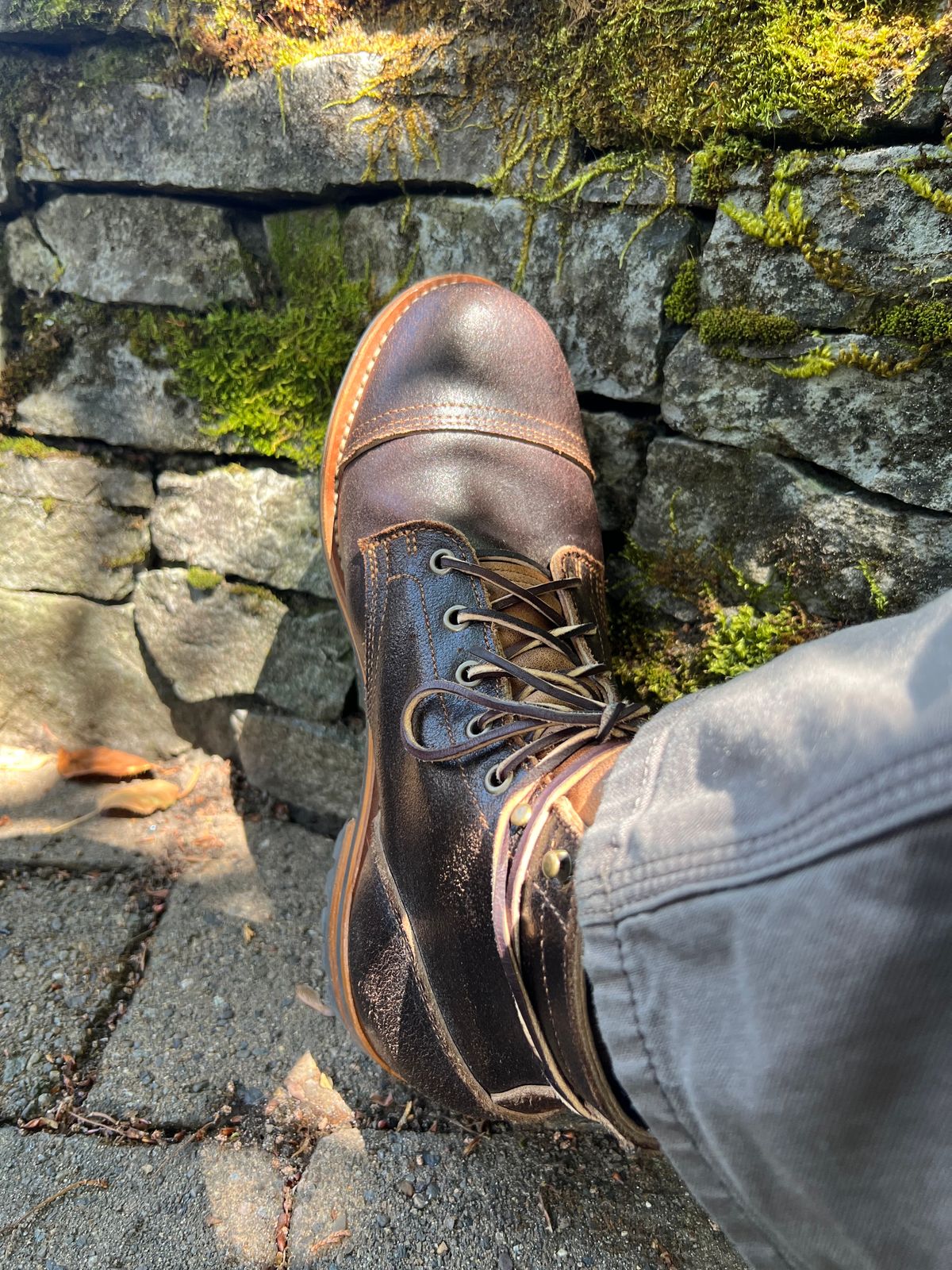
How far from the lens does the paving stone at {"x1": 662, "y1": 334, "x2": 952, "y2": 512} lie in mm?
1061

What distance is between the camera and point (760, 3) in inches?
40.3

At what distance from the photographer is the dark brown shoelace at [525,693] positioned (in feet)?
3.27

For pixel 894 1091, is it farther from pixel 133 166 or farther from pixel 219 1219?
pixel 133 166

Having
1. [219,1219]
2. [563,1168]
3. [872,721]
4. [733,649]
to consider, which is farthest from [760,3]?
[219,1219]

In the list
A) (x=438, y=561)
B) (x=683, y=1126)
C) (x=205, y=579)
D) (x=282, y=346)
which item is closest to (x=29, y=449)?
(x=205, y=579)

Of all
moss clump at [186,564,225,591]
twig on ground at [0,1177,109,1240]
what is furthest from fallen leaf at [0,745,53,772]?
twig on ground at [0,1177,109,1240]

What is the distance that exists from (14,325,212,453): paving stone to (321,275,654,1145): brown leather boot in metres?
0.44

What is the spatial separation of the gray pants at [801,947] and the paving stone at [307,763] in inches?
44.5

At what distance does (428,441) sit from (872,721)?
1.00m

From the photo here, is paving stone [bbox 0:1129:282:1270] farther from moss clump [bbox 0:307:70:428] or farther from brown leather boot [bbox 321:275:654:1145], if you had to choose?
moss clump [bbox 0:307:70:428]

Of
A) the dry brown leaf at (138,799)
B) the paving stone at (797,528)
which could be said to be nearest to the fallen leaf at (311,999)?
the dry brown leaf at (138,799)

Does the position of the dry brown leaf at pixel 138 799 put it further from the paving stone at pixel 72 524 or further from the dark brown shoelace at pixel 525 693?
the dark brown shoelace at pixel 525 693

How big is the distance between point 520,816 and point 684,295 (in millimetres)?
851

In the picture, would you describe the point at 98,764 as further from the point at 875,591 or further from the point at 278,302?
the point at 875,591
